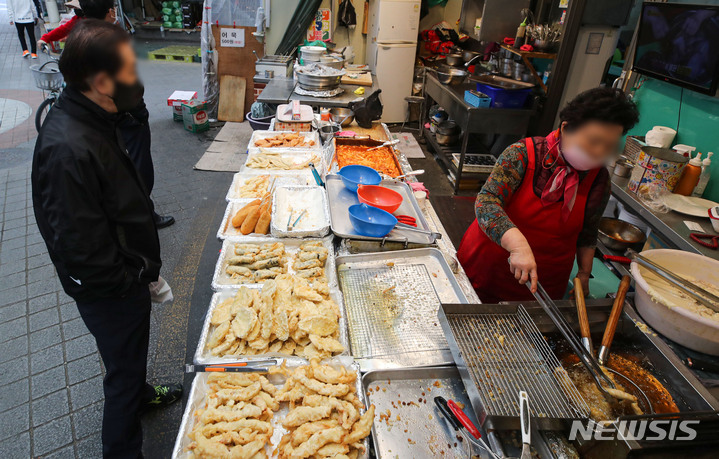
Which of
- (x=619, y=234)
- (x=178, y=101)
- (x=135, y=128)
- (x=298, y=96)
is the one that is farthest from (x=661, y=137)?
(x=178, y=101)

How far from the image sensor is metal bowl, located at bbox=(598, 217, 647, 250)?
9.90 feet

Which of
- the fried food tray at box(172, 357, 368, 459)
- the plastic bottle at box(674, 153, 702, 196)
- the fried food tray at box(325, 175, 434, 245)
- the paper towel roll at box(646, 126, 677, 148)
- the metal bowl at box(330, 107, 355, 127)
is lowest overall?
the fried food tray at box(172, 357, 368, 459)

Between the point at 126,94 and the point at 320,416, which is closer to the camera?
the point at 320,416

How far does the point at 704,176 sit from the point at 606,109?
2059 mm

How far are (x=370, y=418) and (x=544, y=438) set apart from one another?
63 cm

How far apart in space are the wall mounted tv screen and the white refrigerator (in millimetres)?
5081

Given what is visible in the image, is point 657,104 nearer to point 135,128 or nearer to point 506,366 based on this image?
point 506,366

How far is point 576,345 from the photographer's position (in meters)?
1.65

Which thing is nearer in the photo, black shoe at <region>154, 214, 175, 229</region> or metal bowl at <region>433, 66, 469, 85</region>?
black shoe at <region>154, 214, 175, 229</region>

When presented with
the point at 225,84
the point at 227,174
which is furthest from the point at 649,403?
the point at 225,84

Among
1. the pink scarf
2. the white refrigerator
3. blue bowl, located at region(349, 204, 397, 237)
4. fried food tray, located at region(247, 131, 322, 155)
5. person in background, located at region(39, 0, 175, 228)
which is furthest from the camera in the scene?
the white refrigerator

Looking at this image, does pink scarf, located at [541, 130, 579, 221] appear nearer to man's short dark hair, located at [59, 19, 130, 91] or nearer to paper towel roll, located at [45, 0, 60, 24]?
man's short dark hair, located at [59, 19, 130, 91]

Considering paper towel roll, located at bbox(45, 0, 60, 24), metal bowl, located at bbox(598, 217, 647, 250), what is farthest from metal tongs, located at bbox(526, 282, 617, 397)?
paper towel roll, located at bbox(45, 0, 60, 24)

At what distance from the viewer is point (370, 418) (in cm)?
151
